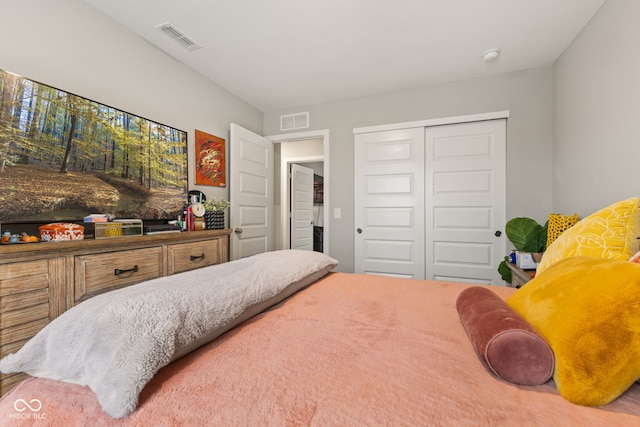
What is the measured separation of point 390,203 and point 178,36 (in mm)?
2596

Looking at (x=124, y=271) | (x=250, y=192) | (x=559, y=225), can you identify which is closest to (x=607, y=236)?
(x=559, y=225)

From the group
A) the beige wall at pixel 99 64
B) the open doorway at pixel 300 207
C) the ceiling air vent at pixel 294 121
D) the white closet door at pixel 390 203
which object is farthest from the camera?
the open doorway at pixel 300 207

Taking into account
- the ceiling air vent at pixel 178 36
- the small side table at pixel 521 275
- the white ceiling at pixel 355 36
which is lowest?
the small side table at pixel 521 275

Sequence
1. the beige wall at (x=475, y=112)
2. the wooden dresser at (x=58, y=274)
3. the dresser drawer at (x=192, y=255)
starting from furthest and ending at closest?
the beige wall at (x=475, y=112)
the dresser drawer at (x=192, y=255)
the wooden dresser at (x=58, y=274)

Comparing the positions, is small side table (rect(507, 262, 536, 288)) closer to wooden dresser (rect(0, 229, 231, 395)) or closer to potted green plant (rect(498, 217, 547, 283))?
potted green plant (rect(498, 217, 547, 283))

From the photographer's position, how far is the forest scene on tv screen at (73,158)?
143cm

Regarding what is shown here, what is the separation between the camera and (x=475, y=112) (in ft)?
9.45

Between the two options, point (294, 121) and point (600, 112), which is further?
point (294, 121)

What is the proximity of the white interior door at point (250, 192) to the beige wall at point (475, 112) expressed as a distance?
816mm

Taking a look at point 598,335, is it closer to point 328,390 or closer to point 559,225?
point 328,390

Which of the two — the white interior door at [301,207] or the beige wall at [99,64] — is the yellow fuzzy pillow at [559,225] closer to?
the beige wall at [99,64]

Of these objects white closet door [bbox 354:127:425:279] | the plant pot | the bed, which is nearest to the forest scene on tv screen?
the plant pot

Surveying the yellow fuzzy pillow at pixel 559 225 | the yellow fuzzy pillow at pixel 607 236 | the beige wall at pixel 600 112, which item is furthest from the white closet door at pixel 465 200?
the yellow fuzzy pillow at pixel 607 236

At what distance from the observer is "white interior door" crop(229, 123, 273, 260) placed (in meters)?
3.01
